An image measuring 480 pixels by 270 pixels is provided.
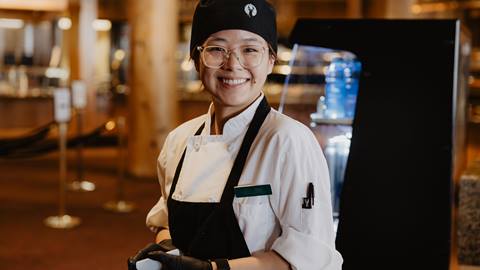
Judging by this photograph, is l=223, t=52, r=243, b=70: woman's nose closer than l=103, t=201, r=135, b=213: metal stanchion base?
Yes

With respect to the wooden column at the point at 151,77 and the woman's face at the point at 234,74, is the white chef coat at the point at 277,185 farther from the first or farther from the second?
the wooden column at the point at 151,77

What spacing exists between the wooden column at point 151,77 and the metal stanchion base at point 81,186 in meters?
0.60

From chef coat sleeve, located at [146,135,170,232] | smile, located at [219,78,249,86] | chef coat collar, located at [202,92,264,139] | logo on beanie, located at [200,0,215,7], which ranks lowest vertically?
chef coat sleeve, located at [146,135,170,232]

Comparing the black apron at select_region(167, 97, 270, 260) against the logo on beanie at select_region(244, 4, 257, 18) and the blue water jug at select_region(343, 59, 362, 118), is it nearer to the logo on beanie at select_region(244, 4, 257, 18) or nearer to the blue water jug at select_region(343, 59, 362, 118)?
the logo on beanie at select_region(244, 4, 257, 18)

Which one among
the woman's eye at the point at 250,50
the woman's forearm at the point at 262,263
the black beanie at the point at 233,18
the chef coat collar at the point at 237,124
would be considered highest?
the black beanie at the point at 233,18

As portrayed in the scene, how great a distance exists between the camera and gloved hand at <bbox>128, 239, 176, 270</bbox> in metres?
1.40

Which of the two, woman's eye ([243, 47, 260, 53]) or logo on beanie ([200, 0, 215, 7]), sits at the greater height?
logo on beanie ([200, 0, 215, 7])

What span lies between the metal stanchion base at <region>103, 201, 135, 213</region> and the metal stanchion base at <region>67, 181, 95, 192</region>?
950mm

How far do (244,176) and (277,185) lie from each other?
2.9 inches

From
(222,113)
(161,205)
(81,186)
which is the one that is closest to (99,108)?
(81,186)

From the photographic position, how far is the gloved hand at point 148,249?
140 centimetres

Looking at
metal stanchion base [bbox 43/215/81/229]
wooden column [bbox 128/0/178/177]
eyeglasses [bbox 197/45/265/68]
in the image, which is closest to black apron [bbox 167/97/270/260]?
eyeglasses [bbox 197/45/265/68]

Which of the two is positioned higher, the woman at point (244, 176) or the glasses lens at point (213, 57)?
the glasses lens at point (213, 57)

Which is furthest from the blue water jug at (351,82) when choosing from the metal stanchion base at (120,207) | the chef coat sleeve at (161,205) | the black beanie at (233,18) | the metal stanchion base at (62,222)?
the metal stanchion base at (120,207)
